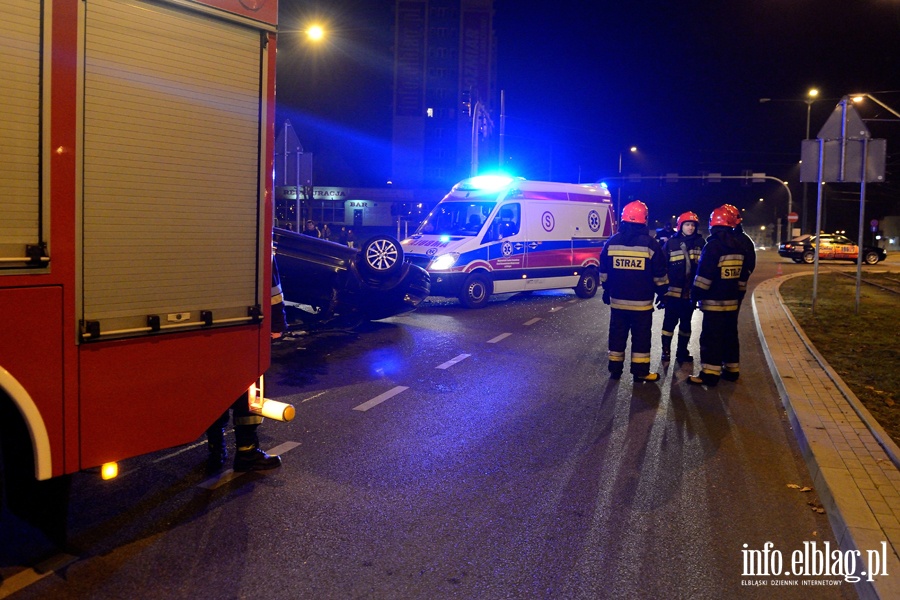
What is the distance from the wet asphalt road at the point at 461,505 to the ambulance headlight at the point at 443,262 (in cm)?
671

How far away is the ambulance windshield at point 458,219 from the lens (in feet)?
51.3

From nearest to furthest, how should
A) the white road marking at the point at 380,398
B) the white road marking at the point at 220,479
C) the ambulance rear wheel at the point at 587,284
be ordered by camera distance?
the white road marking at the point at 220,479 < the white road marking at the point at 380,398 < the ambulance rear wheel at the point at 587,284

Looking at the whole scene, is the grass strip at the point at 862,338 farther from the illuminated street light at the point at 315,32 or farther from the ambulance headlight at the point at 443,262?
the illuminated street light at the point at 315,32

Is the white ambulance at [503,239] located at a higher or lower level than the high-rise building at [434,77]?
lower

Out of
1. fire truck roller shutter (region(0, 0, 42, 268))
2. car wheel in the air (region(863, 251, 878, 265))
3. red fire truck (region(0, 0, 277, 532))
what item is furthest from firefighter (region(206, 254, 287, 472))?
car wheel in the air (region(863, 251, 878, 265))

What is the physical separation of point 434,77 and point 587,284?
6779 centimetres

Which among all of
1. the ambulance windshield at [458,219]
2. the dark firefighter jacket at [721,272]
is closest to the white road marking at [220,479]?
the dark firefighter jacket at [721,272]

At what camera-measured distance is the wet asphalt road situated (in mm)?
3680

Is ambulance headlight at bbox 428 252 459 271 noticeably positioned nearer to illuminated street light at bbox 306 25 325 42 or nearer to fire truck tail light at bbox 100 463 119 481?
illuminated street light at bbox 306 25 325 42

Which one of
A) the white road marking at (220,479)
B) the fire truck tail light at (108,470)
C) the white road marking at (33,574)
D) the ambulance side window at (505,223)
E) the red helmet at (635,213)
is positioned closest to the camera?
the white road marking at (33,574)

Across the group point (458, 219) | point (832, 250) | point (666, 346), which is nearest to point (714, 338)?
point (666, 346)

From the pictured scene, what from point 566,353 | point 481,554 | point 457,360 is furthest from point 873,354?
point 481,554

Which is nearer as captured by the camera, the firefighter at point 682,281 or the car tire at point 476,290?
the firefighter at point 682,281

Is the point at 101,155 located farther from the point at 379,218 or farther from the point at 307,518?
the point at 379,218
